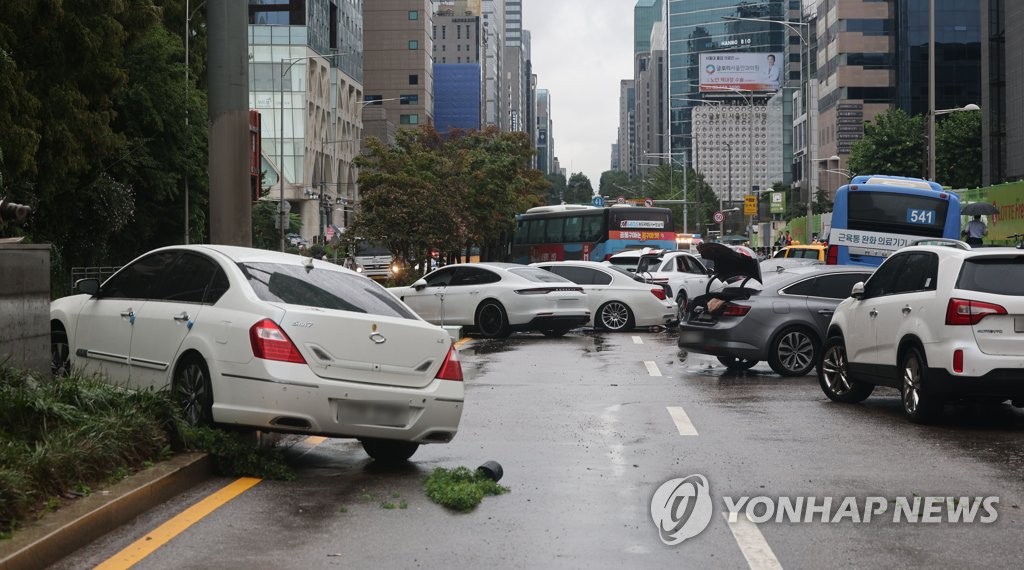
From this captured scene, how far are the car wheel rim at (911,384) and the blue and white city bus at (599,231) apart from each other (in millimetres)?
36585

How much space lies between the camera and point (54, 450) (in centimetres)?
727

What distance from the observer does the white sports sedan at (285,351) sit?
8.59 metres

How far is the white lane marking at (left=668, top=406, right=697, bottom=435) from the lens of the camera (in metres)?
11.2

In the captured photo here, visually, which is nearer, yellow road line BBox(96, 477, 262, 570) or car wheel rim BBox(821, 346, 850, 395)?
yellow road line BBox(96, 477, 262, 570)

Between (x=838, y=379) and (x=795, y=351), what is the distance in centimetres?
320

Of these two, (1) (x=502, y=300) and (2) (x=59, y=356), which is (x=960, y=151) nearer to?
(1) (x=502, y=300)

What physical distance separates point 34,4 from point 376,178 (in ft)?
58.0

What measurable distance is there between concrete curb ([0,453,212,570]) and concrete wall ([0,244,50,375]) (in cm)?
230

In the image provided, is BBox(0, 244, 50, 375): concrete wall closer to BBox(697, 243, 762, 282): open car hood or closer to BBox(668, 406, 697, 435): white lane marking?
BBox(668, 406, 697, 435): white lane marking

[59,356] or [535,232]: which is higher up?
[535,232]

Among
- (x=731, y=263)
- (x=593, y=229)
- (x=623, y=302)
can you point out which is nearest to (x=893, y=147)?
(x=593, y=229)

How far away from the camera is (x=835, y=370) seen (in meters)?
13.8

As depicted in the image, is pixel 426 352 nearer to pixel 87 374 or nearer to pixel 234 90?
pixel 87 374

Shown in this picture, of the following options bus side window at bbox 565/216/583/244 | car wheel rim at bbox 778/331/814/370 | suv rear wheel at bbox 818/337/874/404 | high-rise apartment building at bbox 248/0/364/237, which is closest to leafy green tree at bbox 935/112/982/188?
bus side window at bbox 565/216/583/244
